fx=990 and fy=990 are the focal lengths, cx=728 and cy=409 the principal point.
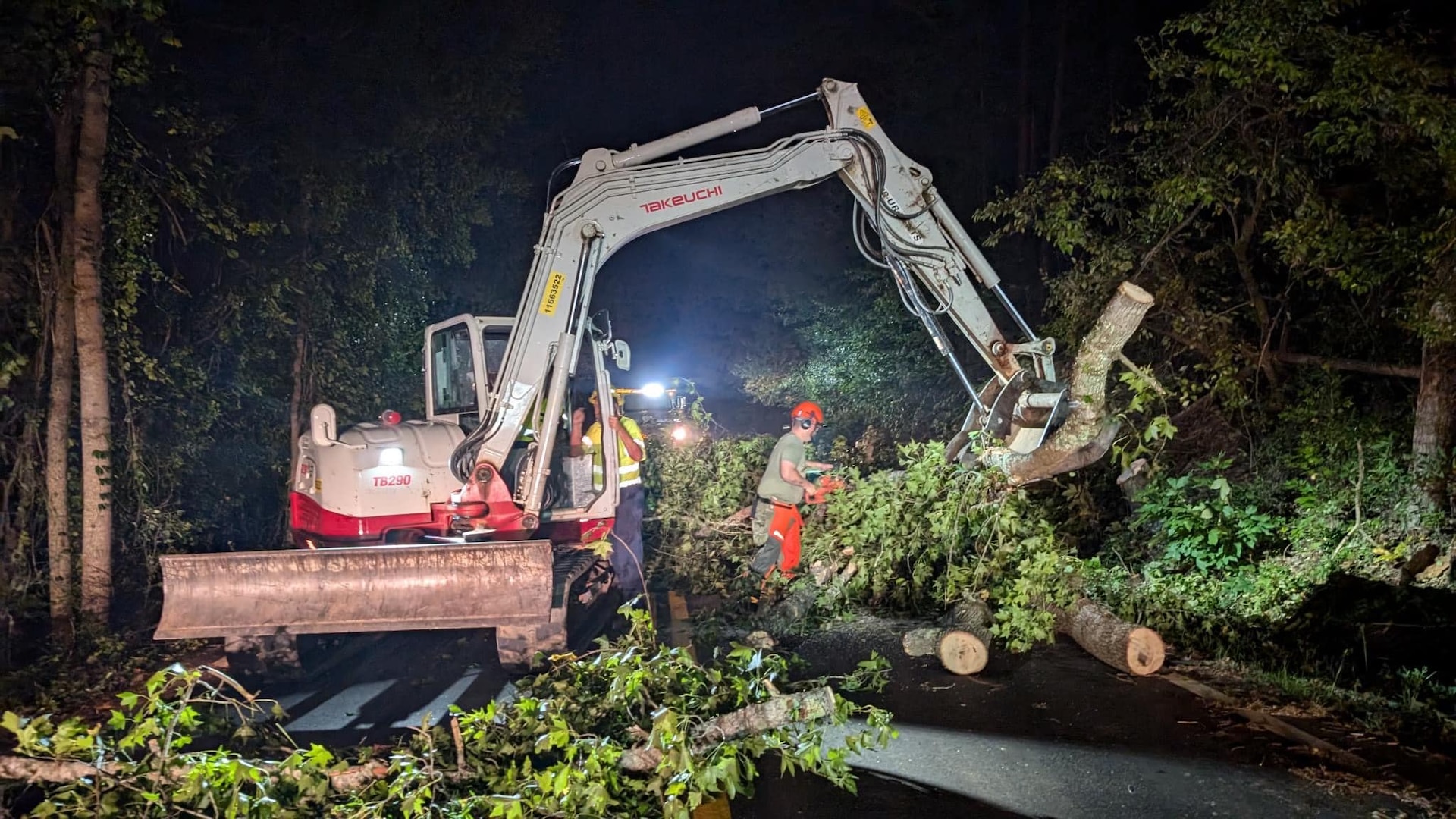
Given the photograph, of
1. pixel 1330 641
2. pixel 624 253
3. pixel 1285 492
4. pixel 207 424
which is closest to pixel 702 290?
pixel 624 253

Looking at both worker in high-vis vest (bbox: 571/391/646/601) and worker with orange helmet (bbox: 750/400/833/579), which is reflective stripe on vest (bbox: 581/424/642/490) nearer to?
worker in high-vis vest (bbox: 571/391/646/601)

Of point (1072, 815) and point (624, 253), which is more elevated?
point (624, 253)

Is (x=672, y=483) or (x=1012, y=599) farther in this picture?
(x=672, y=483)

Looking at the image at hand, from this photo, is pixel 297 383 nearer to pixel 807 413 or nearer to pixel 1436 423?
pixel 807 413

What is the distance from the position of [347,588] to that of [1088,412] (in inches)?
217

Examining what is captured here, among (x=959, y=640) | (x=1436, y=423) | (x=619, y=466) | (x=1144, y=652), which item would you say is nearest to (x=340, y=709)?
(x=619, y=466)

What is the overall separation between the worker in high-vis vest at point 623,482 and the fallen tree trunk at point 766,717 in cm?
413

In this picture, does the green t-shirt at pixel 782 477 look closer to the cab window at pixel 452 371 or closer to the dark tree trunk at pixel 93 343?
the cab window at pixel 452 371

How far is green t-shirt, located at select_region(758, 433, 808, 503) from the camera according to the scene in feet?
27.6

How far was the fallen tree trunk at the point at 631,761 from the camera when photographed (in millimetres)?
4063

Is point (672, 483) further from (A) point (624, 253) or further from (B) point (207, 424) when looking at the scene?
(A) point (624, 253)

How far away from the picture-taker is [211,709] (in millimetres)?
6105

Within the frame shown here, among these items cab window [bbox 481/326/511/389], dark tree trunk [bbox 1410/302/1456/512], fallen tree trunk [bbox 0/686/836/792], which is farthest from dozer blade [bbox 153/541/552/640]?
dark tree trunk [bbox 1410/302/1456/512]

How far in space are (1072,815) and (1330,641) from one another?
273cm
